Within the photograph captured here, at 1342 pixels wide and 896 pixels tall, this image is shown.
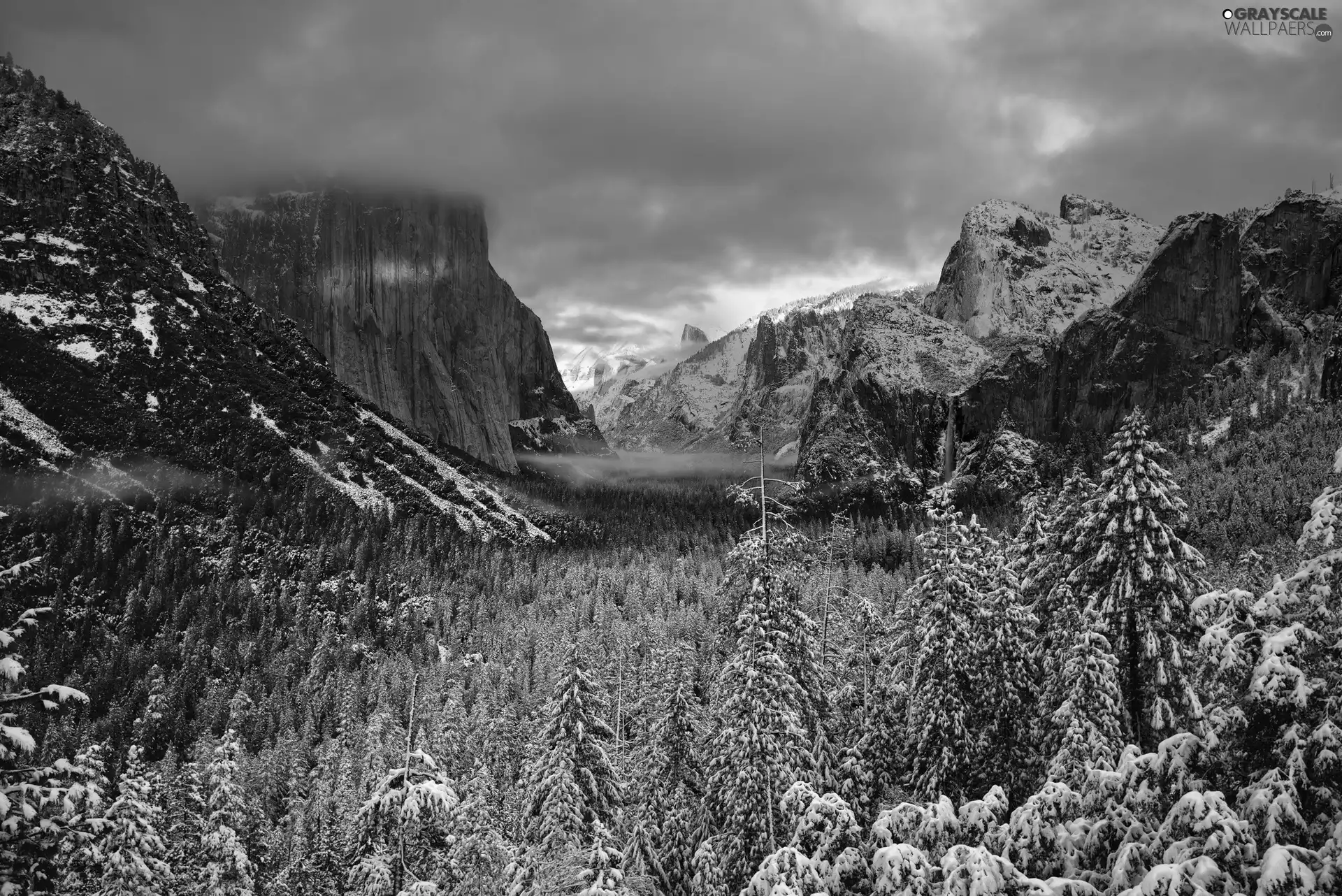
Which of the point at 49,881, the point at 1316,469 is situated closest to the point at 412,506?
the point at 1316,469

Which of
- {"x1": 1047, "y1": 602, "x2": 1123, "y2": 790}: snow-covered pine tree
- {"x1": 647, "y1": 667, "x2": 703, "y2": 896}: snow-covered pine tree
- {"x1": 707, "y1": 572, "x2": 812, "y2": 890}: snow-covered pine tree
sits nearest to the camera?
{"x1": 1047, "y1": 602, "x2": 1123, "y2": 790}: snow-covered pine tree

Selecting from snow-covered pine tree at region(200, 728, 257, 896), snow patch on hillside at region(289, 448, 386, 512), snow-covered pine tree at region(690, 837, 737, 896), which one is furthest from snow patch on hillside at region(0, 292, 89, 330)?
snow-covered pine tree at region(690, 837, 737, 896)

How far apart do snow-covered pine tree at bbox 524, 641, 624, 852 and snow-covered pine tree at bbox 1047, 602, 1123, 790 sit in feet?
43.1

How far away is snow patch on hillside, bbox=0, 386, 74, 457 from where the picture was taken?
156125 millimetres

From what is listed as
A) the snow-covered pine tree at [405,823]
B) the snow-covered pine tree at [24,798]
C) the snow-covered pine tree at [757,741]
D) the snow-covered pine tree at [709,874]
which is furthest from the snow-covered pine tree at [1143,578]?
the snow-covered pine tree at [24,798]

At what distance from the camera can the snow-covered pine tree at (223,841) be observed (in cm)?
3131

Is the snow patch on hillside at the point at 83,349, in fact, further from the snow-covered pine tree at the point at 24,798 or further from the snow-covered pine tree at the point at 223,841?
the snow-covered pine tree at the point at 24,798

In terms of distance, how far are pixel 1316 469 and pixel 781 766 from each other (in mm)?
157592

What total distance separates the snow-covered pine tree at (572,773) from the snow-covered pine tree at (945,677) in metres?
9.62

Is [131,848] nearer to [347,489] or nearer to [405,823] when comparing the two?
[405,823]

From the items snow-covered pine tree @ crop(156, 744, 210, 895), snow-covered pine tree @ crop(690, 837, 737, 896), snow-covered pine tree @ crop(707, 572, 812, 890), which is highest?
snow-covered pine tree @ crop(707, 572, 812, 890)

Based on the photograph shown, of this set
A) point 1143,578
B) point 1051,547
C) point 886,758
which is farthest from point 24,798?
point 1051,547

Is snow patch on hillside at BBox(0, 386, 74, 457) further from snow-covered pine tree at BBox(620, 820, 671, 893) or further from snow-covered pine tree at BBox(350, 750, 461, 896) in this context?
snow-covered pine tree at BBox(620, 820, 671, 893)

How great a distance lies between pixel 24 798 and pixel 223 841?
24137 mm
